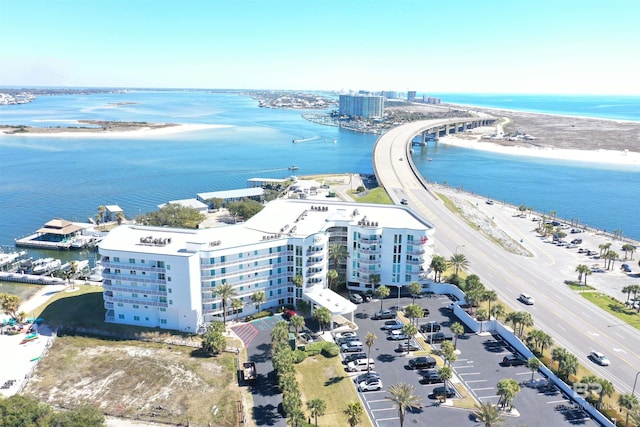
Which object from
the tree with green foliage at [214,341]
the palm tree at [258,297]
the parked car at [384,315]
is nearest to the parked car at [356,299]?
the parked car at [384,315]

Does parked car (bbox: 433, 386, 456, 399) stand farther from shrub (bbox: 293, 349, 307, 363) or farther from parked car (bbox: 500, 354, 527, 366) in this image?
shrub (bbox: 293, 349, 307, 363)

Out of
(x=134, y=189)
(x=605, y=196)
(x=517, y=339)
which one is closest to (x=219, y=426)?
(x=517, y=339)

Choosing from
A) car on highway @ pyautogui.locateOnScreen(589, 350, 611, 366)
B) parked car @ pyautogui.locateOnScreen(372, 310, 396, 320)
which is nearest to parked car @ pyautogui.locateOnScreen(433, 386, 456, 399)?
parked car @ pyautogui.locateOnScreen(372, 310, 396, 320)

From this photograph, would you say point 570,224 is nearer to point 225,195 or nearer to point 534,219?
point 534,219

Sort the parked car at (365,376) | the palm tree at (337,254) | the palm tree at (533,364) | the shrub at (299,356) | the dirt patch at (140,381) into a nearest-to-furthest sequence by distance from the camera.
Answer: the dirt patch at (140,381), the palm tree at (533,364), the parked car at (365,376), the shrub at (299,356), the palm tree at (337,254)

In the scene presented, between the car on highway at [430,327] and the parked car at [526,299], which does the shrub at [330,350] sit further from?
the parked car at [526,299]

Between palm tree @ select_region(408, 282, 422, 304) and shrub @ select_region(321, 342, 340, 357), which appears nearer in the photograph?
shrub @ select_region(321, 342, 340, 357)

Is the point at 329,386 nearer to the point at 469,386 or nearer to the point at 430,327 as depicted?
the point at 469,386
